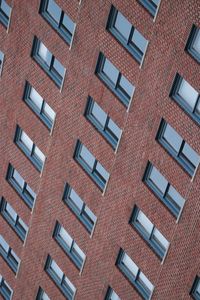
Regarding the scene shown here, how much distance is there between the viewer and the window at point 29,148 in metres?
44.9

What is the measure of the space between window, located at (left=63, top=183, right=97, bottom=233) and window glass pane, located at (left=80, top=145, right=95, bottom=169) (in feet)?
5.57

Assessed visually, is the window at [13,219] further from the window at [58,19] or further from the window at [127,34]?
the window at [127,34]

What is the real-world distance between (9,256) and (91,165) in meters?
9.46

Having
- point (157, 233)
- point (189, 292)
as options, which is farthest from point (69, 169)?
point (189, 292)

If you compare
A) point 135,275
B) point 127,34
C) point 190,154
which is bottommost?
point 190,154

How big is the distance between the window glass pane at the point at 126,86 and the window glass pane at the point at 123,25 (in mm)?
1744

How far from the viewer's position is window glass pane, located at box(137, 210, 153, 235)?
3984cm

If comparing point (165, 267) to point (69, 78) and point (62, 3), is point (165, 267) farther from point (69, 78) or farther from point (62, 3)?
point (62, 3)

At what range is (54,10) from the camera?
41969mm

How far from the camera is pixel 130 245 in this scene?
40562mm

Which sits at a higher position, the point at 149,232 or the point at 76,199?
the point at 76,199

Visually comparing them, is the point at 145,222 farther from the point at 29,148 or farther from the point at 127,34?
the point at 29,148

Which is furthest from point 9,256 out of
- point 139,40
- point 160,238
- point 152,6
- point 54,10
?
point 152,6

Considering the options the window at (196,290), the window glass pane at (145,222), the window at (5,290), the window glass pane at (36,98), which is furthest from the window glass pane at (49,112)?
the window at (196,290)
